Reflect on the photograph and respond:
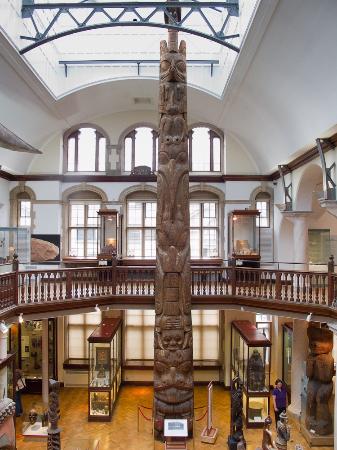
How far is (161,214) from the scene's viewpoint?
10562 millimetres

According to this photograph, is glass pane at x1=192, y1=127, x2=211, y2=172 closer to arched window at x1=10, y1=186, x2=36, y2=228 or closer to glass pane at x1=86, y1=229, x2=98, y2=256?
glass pane at x1=86, y1=229, x2=98, y2=256

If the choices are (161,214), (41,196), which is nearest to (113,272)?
(161,214)

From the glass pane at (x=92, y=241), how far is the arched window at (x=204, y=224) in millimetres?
4080

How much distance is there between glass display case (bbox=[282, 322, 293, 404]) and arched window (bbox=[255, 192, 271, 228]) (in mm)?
4244

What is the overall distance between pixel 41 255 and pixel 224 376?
8.79 metres

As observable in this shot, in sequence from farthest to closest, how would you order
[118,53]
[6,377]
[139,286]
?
[118,53] → [139,286] → [6,377]

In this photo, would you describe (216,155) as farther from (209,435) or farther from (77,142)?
(209,435)

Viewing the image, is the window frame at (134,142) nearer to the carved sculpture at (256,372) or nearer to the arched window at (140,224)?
the arched window at (140,224)

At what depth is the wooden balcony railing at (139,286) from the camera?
442 inches

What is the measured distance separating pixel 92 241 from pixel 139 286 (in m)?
4.86

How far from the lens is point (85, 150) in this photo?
59.2 ft

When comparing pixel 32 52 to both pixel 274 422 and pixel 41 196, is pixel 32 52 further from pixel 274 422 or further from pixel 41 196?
pixel 274 422

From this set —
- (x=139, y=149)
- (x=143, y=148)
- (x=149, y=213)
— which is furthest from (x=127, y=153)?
(x=149, y=213)

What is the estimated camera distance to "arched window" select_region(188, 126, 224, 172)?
18031mm
